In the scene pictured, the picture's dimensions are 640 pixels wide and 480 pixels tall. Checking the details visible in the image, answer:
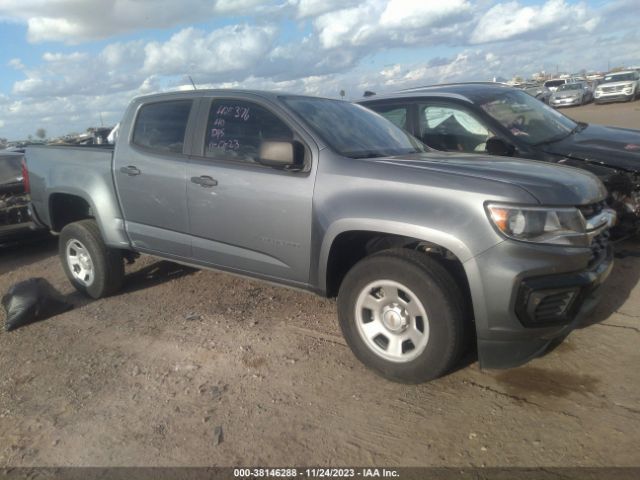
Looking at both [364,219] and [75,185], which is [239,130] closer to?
[364,219]

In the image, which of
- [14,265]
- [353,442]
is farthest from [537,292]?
[14,265]

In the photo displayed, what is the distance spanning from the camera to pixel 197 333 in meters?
4.12

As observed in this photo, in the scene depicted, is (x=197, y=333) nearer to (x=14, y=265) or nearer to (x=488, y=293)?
(x=488, y=293)

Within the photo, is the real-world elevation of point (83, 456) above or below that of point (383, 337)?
below

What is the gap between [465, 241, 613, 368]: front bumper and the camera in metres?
2.72

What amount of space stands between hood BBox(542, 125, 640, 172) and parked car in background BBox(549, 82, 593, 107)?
91.0ft

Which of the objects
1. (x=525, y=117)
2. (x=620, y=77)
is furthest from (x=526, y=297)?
(x=620, y=77)

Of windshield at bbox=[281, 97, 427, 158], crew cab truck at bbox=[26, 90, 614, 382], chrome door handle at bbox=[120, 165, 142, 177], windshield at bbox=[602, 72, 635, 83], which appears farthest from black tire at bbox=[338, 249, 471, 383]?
windshield at bbox=[602, 72, 635, 83]

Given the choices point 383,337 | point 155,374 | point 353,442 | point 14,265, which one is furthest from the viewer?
point 14,265

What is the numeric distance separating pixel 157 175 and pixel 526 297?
9.55 feet

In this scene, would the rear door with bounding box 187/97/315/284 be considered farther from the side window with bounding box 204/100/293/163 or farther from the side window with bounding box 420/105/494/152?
the side window with bounding box 420/105/494/152

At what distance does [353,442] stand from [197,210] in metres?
2.11

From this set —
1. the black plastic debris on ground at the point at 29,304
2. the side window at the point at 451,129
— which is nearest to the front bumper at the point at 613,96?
the side window at the point at 451,129

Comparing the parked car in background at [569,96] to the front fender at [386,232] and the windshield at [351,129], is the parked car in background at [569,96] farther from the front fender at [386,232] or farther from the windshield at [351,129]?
the front fender at [386,232]
